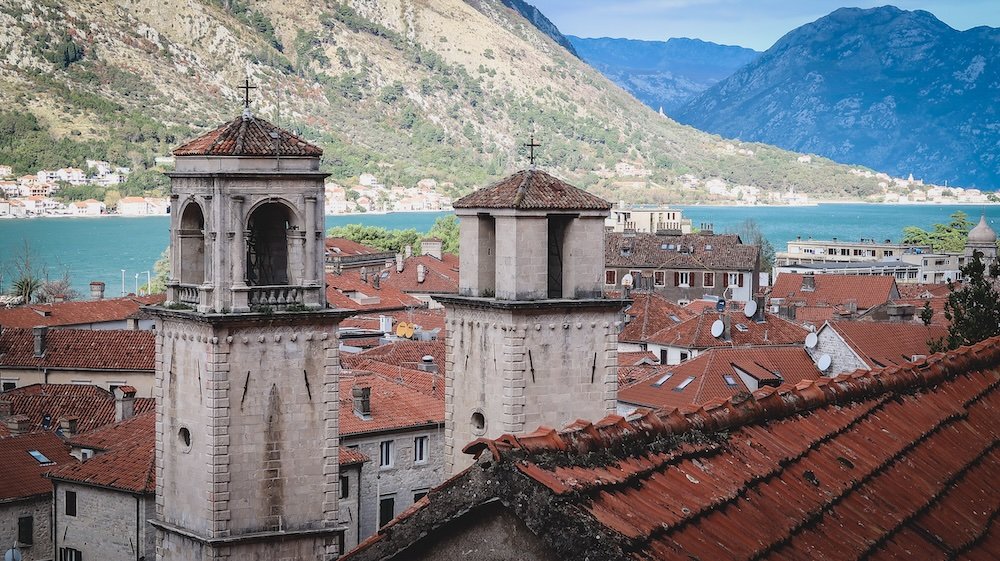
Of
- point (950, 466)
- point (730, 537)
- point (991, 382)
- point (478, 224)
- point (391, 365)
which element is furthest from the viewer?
point (391, 365)

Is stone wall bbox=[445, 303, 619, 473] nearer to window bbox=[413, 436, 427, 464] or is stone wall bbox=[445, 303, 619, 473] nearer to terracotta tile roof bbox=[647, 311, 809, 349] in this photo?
window bbox=[413, 436, 427, 464]

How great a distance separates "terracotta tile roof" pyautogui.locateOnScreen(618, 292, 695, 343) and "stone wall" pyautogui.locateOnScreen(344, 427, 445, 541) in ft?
60.5

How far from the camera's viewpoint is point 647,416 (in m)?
6.40

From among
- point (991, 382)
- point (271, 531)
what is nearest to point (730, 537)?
point (991, 382)

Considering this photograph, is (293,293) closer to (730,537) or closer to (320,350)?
(320,350)

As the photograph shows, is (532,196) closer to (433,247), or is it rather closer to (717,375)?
(717,375)

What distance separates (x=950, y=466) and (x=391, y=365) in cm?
3540

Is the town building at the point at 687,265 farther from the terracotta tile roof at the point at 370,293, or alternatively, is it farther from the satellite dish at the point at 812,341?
the satellite dish at the point at 812,341

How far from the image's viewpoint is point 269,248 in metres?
27.2

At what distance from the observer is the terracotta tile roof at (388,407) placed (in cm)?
3556

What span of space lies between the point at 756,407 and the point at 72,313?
178 feet

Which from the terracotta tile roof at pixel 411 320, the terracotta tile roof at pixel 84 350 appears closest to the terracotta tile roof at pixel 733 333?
the terracotta tile roof at pixel 411 320

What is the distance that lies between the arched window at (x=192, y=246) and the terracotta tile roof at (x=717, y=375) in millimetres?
15333

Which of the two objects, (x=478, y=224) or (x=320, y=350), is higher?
(x=478, y=224)
